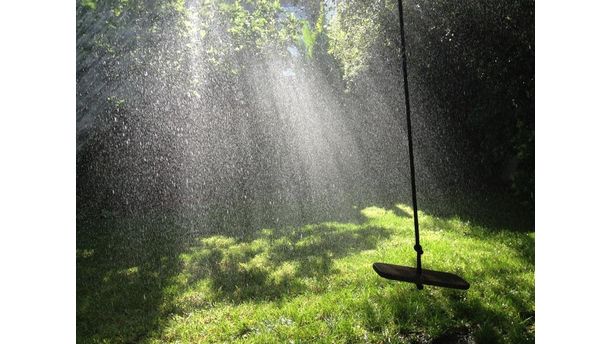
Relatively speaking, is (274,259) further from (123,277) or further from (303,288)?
(123,277)

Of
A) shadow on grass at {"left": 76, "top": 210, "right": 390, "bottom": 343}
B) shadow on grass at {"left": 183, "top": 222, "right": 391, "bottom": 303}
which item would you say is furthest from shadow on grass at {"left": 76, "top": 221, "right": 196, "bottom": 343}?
shadow on grass at {"left": 183, "top": 222, "right": 391, "bottom": 303}

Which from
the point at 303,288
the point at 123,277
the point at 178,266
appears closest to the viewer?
the point at 303,288

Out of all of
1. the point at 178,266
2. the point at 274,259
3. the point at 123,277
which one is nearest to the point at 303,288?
the point at 274,259

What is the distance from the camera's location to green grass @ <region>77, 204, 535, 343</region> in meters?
2.14

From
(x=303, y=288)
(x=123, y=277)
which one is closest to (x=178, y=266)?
(x=123, y=277)

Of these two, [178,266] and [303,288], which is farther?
[178,266]

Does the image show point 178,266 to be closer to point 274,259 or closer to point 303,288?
point 274,259

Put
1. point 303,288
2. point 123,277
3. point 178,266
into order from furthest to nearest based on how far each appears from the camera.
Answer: point 178,266 < point 123,277 < point 303,288

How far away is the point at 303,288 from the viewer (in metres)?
2.72

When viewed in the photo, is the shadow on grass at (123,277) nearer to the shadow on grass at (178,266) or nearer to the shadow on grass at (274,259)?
the shadow on grass at (178,266)

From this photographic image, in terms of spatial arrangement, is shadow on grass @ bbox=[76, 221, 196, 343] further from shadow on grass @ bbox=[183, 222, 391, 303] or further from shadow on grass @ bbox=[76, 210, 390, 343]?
shadow on grass @ bbox=[183, 222, 391, 303]
